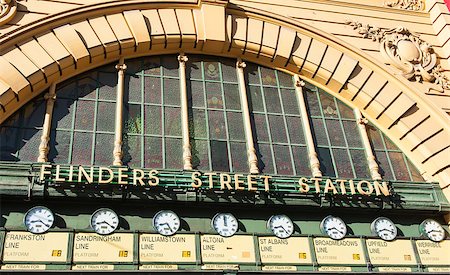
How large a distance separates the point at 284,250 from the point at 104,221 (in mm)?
5767

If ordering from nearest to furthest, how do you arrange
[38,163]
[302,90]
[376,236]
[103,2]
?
[38,163]
[376,236]
[103,2]
[302,90]

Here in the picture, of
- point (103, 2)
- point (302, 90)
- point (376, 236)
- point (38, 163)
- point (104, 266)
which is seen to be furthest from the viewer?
point (302, 90)

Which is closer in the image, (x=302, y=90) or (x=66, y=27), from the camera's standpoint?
(x=66, y=27)

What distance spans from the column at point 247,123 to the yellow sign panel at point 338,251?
3339mm

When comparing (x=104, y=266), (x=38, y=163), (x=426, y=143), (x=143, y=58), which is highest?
(x=143, y=58)

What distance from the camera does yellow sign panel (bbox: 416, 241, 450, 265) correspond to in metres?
17.1

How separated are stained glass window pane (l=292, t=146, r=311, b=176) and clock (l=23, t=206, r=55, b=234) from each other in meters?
8.74

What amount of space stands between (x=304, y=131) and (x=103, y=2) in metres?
9.21

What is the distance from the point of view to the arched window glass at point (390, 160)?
762 inches

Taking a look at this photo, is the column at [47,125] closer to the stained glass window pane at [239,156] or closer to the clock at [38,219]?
the clock at [38,219]

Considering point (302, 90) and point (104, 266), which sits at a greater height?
point (302, 90)

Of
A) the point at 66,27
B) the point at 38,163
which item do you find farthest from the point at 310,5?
the point at 38,163

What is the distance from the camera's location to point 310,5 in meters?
21.9

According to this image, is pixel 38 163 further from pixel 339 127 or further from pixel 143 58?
pixel 339 127
